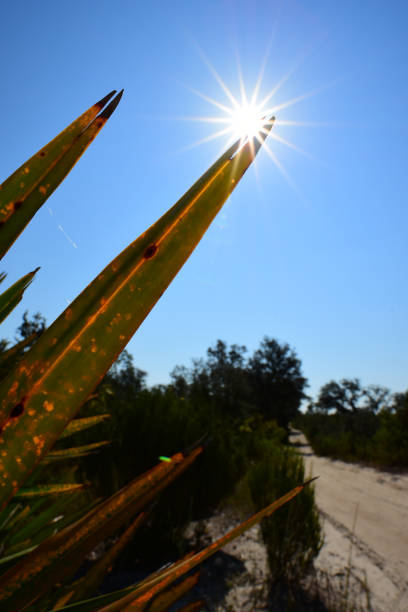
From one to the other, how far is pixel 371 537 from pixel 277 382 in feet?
111

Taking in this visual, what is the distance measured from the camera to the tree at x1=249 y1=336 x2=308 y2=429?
1394 inches

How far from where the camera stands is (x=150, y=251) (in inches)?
8.5

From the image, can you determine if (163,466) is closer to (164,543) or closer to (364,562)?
(164,543)

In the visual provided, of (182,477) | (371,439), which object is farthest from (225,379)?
(182,477)

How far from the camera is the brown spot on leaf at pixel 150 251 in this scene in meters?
0.21

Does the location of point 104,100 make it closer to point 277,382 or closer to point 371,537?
point 371,537

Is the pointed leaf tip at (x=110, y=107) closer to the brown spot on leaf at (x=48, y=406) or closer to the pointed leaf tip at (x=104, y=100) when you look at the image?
the pointed leaf tip at (x=104, y=100)

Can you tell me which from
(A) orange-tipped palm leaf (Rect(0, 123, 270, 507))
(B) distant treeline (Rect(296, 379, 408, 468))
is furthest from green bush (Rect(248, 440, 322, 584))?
(B) distant treeline (Rect(296, 379, 408, 468))

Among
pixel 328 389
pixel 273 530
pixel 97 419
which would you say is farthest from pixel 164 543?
pixel 328 389

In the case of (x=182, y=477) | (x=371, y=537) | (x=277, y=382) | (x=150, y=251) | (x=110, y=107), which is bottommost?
(x=182, y=477)

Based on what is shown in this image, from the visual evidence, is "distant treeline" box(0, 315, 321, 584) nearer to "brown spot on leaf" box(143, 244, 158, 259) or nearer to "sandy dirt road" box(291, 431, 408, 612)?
"sandy dirt road" box(291, 431, 408, 612)

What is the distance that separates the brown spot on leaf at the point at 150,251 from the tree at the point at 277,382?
117 feet

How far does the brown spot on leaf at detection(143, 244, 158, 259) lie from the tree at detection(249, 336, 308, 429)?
117 feet

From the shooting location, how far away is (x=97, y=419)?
782mm
